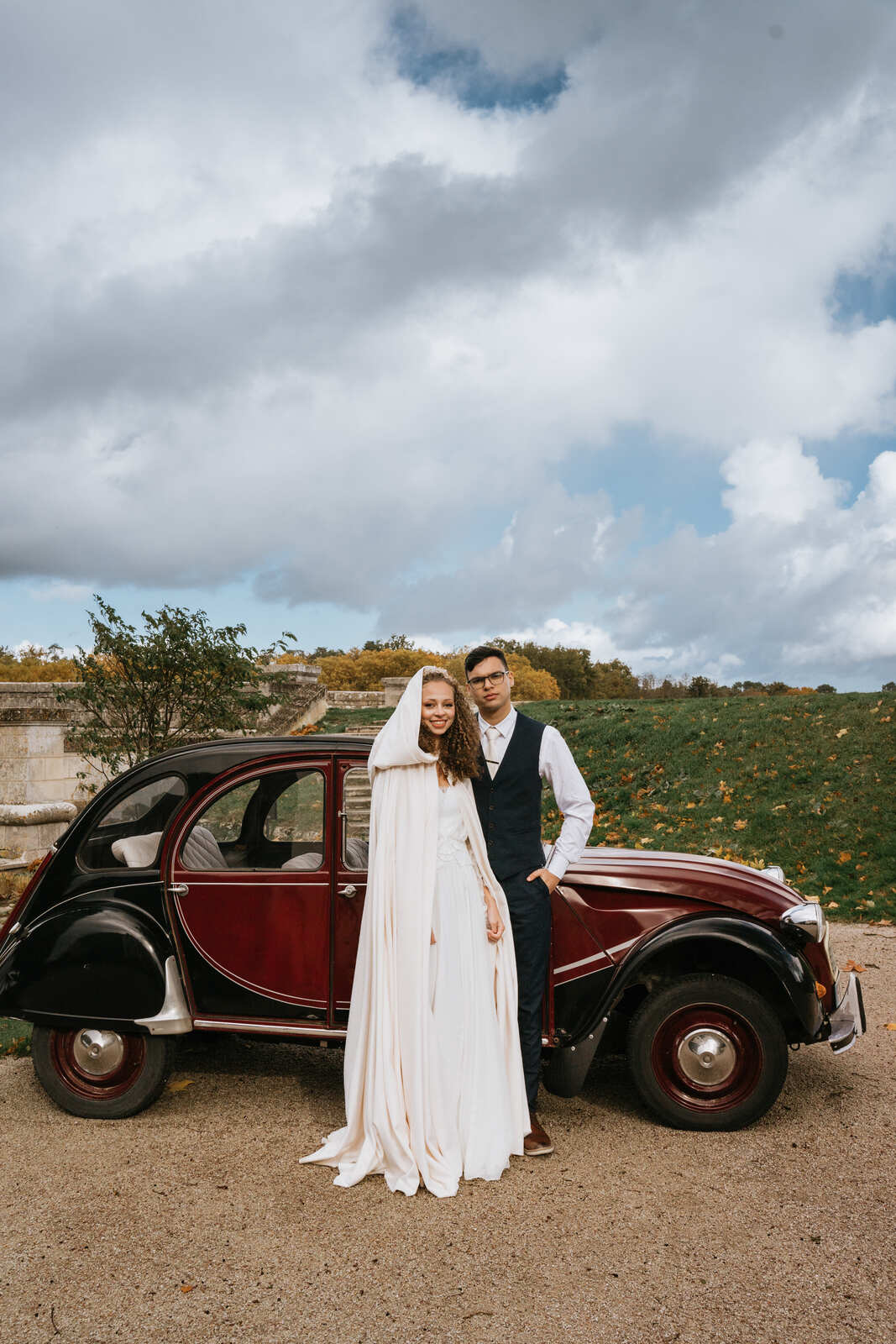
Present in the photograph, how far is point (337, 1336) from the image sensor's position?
9.08 ft

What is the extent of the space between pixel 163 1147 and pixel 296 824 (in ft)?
4.90

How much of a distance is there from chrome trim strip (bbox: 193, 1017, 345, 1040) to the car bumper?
7.06 ft

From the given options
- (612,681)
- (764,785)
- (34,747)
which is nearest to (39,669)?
(34,747)

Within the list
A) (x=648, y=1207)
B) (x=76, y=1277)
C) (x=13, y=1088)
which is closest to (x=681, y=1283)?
(x=648, y=1207)

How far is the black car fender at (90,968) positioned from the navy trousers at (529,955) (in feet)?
5.23

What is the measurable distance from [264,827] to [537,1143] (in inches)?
74.6

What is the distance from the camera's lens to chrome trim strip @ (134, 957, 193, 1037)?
4.19 metres

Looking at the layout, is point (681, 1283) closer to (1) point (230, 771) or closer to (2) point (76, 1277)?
(2) point (76, 1277)

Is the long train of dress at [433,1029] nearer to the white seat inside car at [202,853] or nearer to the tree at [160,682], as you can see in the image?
the white seat inside car at [202,853]

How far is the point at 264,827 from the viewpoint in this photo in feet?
15.2

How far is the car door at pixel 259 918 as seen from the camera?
4.19 meters

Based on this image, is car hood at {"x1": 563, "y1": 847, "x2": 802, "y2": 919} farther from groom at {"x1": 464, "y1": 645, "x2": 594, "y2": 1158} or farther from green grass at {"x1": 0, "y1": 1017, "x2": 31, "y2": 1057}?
green grass at {"x1": 0, "y1": 1017, "x2": 31, "y2": 1057}

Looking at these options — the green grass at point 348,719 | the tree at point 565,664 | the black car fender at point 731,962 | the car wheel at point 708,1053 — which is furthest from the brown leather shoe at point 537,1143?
the tree at point 565,664

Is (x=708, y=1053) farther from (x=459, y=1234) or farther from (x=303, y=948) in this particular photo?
(x=303, y=948)
